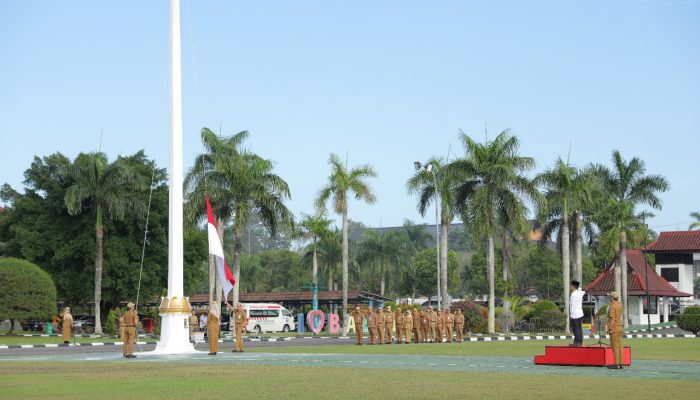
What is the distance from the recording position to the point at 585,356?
2036cm

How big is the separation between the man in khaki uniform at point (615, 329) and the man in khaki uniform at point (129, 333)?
42.9ft

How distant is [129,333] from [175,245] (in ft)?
9.26

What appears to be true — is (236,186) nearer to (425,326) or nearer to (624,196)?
(425,326)

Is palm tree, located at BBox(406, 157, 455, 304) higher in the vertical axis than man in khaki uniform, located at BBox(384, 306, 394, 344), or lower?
higher

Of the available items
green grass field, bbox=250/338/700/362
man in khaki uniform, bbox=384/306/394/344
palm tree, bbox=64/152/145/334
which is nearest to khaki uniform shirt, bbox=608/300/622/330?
green grass field, bbox=250/338/700/362

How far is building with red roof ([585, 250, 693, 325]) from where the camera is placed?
72375 mm

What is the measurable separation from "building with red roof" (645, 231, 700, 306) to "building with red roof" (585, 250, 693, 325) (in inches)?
176

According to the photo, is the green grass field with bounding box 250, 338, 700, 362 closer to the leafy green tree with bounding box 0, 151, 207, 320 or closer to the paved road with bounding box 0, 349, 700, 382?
the paved road with bounding box 0, 349, 700, 382

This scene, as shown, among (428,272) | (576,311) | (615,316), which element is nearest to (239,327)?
(576,311)

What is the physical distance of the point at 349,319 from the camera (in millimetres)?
52969

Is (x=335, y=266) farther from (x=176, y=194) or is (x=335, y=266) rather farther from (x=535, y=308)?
(x=176, y=194)

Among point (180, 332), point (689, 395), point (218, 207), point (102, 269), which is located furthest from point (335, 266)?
point (689, 395)

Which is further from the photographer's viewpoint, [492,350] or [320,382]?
[492,350]

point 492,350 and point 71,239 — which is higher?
point 71,239
